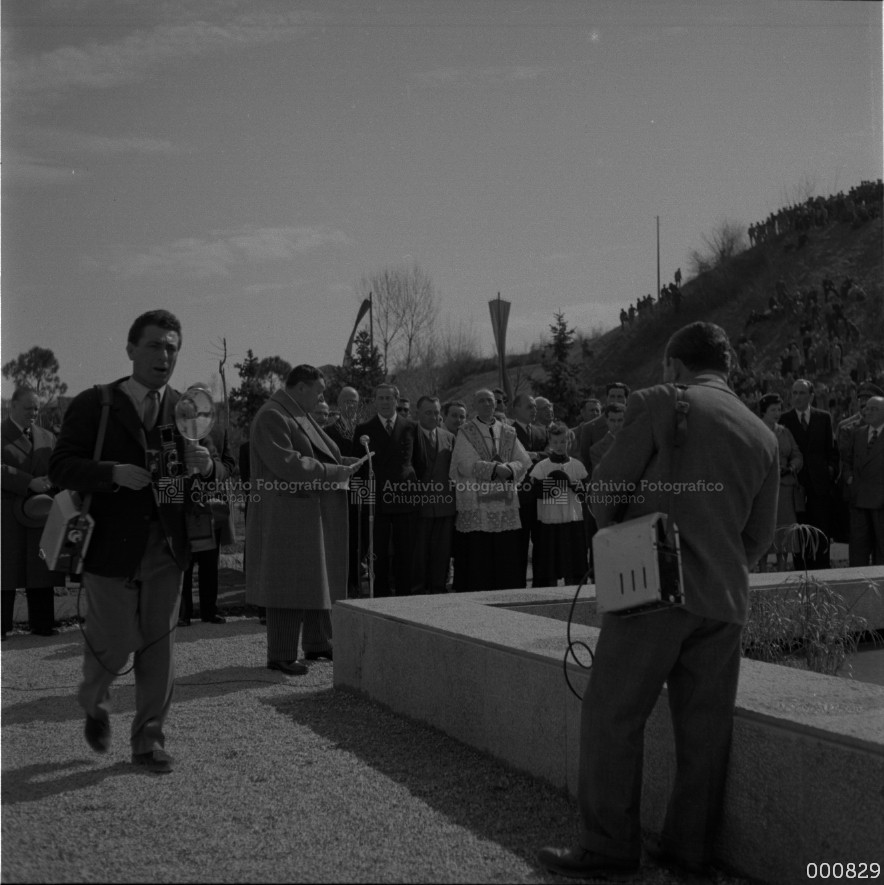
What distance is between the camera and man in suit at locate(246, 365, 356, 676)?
7711 mm

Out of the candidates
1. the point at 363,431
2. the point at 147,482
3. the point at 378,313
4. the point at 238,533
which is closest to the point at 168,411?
the point at 147,482

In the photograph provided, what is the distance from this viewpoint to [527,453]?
10945mm

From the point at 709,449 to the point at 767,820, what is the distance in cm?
131

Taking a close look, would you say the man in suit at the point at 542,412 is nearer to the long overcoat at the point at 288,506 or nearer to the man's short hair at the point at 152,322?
the long overcoat at the point at 288,506

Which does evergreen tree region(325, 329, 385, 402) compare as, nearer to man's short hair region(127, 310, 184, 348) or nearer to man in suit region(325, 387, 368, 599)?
man in suit region(325, 387, 368, 599)

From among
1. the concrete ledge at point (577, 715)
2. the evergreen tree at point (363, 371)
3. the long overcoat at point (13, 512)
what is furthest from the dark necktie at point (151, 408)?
the evergreen tree at point (363, 371)

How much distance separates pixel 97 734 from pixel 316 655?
3408 millimetres

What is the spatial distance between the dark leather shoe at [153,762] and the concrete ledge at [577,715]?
4.89 ft

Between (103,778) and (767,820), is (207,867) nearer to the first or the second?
(103,778)

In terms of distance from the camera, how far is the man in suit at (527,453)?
35.7ft

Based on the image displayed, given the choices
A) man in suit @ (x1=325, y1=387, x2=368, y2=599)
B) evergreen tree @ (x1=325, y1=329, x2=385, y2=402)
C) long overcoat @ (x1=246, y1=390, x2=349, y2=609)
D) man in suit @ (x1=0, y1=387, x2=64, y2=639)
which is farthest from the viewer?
evergreen tree @ (x1=325, y1=329, x2=385, y2=402)

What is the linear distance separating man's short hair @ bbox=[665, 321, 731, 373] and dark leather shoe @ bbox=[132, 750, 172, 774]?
9.50 feet

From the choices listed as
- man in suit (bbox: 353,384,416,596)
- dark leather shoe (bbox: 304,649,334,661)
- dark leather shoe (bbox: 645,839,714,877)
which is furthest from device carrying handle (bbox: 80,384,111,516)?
man in suit (bbox: 353,384,416,596)

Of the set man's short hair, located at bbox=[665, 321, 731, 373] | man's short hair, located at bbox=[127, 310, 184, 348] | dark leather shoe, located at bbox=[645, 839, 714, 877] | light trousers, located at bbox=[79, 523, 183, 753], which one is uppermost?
man's short hair, located at bbox=[127, 310, 184, 348]
